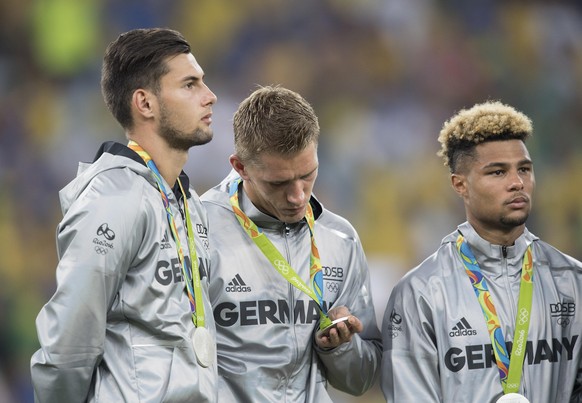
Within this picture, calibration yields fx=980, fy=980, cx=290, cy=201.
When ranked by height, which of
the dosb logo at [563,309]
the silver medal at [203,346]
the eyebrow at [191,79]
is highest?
the eyebrow at [191,79]

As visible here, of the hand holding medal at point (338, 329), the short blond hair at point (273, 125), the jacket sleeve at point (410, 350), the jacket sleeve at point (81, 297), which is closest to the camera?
the jacket sleeve at point (81, 297)

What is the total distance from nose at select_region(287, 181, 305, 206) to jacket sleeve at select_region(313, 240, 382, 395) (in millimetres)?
433

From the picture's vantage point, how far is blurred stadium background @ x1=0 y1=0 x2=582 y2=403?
7.07 m

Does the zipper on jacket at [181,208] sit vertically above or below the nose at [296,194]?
below

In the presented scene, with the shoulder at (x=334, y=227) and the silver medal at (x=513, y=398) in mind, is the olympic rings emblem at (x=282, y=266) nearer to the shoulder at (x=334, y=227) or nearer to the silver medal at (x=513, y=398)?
the shoulder at (x=334, y=227)

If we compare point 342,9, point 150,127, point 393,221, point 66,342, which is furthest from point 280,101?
point 342,9

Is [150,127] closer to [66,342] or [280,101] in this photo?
[280,101]

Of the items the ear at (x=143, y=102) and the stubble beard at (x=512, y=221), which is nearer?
the ear at (x=143, y=102)

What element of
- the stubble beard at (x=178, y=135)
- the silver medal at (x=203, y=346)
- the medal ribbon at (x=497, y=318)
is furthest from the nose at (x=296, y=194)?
the medal ribbon at (x=497, y=318)

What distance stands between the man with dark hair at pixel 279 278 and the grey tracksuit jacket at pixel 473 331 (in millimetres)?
178

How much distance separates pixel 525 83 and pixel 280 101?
5.07 metres

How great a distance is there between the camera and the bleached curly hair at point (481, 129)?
3.91 m

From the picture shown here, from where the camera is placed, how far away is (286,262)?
3.70 m

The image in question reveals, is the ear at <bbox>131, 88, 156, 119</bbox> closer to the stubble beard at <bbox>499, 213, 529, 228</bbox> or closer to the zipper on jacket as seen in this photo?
the zipper on jacket
